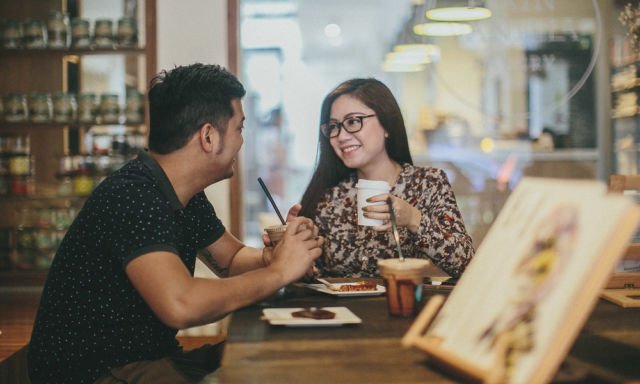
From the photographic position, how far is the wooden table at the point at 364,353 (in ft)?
3.86

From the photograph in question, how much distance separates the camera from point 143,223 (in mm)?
1703

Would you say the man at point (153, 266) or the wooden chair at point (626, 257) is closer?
the man at point (153, 266)

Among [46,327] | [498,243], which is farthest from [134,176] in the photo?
[498,243]

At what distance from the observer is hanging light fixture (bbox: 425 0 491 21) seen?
4875 mm

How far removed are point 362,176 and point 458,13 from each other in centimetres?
246

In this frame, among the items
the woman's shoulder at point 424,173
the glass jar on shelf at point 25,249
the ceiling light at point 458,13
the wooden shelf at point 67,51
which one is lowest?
the glass jar on shelf at point 25,249

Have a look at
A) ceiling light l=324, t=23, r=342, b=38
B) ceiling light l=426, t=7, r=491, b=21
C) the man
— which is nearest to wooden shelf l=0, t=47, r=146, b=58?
ceiling light l=324, t=23, r=342, b=38

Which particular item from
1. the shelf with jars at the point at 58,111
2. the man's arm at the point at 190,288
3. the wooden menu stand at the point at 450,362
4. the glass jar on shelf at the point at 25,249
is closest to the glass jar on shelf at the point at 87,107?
the shelf with jars at the point at 58,111

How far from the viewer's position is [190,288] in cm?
160

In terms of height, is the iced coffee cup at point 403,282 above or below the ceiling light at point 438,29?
below

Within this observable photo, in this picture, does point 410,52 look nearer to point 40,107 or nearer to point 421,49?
point 421,49

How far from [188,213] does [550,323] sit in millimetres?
1511

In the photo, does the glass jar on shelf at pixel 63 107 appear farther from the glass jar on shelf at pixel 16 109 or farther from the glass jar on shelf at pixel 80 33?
the glass jar on shelf at pixel 80 33

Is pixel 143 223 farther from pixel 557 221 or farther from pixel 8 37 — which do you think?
pixel 8 37
